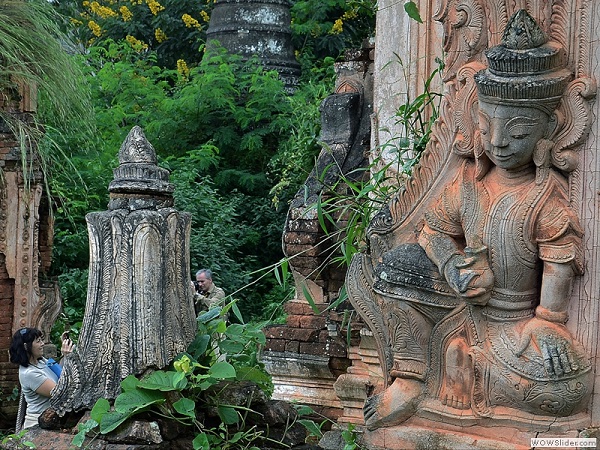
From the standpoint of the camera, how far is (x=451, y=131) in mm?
4586

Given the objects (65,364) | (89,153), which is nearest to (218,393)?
(65,364)

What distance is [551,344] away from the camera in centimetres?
416

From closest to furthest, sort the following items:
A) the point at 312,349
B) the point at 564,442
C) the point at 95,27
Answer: the point at 564,442 → the point at 312,349 → the point at 95,27

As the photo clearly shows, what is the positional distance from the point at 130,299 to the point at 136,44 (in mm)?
10388

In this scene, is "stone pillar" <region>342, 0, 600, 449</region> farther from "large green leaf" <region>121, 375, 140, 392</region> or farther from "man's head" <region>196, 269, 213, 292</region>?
"man's head" <region>196, 269, 213, 292</region>

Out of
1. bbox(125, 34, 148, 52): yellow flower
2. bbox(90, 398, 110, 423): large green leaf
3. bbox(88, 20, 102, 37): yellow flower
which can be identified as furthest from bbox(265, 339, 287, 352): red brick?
bbox(88, 20, 102, 37): yellow flower

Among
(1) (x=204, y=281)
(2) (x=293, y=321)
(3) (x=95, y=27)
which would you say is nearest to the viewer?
(2) (x=293, y=321)

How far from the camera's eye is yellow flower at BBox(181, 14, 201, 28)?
15.6 meters

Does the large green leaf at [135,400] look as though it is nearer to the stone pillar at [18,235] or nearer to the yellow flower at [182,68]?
the stone pillar at [18,235]

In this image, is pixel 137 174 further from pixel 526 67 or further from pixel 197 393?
pixel 526 67

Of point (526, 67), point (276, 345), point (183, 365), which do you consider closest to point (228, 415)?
point (183, 365)

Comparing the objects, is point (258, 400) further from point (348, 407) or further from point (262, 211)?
point (262, 211)

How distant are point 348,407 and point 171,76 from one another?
8.75 metres

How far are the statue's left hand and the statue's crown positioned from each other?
789 mm
